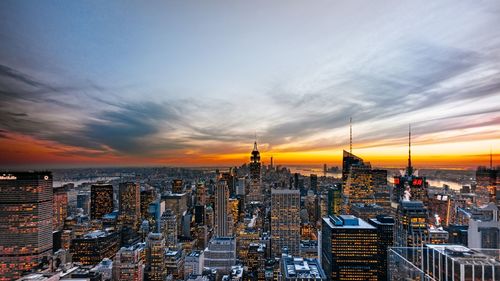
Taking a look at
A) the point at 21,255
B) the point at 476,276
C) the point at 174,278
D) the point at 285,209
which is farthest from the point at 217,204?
the point at 476,276

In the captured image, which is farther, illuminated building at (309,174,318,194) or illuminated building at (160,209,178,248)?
illuminated building at (309,174,318,194)

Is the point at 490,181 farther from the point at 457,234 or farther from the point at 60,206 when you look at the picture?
the point at 60,206

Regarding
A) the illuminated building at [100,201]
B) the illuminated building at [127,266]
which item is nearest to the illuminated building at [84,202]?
the illuminated building at [100,201]

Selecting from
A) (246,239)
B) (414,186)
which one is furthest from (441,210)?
(246,239)

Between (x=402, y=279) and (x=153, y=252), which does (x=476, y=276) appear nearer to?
(x=402, y=279)

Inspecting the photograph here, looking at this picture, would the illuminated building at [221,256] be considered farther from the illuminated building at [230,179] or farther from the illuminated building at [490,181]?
the illuminated building at [230,179]

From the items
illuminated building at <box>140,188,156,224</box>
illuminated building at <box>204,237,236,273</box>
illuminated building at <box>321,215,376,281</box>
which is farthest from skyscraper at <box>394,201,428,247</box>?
illuminated building at <box>140,188,156,224</box>

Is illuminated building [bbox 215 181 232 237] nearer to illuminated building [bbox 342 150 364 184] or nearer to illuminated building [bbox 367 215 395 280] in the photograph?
illuminated building [bbox 342 150 364 184]
